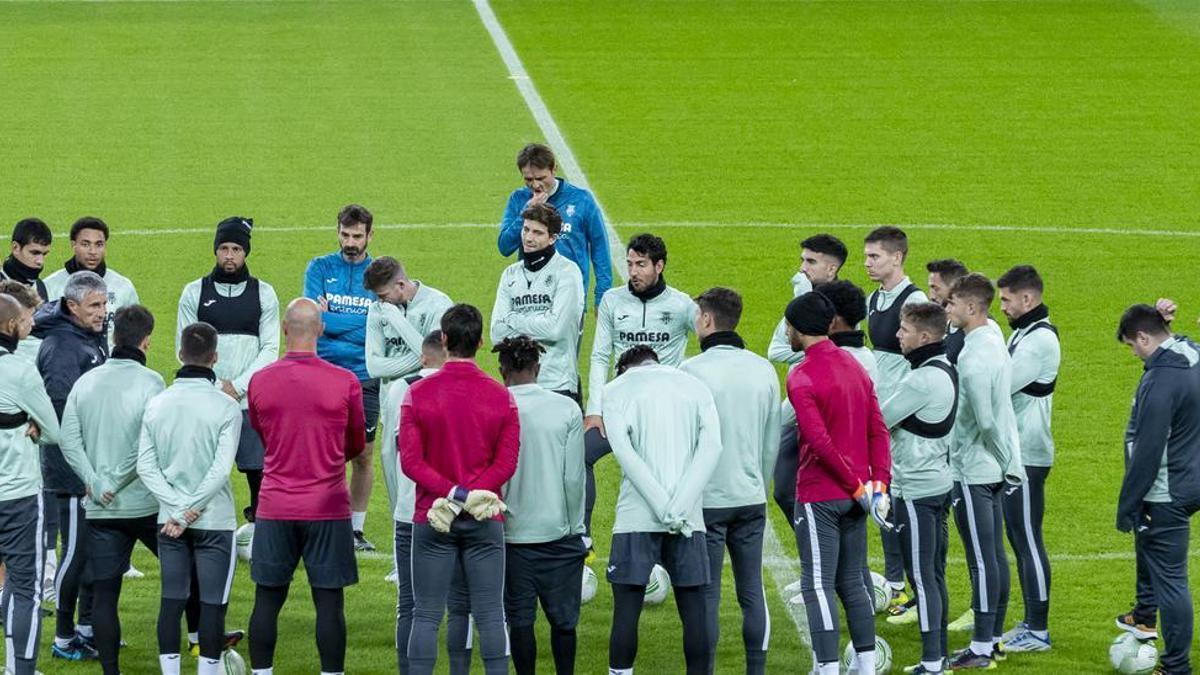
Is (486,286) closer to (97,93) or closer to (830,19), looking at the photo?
(97,93)

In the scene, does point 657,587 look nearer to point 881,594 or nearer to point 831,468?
point 881,594

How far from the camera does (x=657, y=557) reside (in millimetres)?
9445

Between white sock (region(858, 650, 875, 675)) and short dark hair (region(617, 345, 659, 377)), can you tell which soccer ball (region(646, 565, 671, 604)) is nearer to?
white sock (region(858, 650, 875, 675))

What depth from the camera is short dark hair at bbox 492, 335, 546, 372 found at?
30.3 feet

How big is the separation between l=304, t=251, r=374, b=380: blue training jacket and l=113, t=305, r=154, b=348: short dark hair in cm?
288

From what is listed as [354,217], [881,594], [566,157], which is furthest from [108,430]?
[566,157]

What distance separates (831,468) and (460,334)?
1957mm

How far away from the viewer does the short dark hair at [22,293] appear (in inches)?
390

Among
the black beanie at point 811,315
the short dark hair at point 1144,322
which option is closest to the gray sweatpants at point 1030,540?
the short dark hair at point 1144,322

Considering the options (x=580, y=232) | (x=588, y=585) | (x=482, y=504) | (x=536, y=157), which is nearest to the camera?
(x=482, y=504)

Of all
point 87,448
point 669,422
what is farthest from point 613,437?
point 87,448

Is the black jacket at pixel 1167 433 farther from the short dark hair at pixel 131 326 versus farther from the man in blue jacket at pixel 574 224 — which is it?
the short dark hair at pixel 131 326

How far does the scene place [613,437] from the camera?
30.6ft

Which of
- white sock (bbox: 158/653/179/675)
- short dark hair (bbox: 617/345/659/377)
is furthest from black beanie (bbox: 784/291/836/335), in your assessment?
white sock (bbox: 158/653/179/675)
